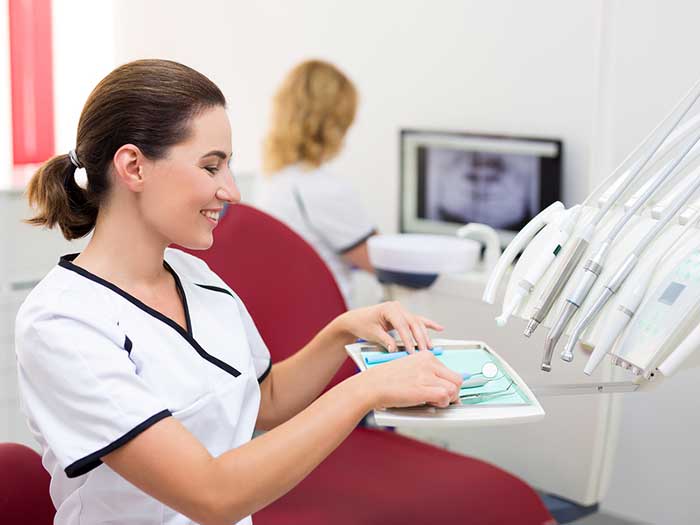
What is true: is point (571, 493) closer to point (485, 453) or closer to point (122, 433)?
point (485, 453)

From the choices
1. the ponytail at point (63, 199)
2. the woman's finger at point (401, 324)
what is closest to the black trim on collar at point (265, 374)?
the woman's finger at point (401, 324)

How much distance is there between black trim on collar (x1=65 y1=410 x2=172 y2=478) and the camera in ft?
3.42

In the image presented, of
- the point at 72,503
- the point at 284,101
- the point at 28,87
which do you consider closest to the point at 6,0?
the point at 28,87

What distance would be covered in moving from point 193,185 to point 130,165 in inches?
3.0

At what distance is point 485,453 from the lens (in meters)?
2.27

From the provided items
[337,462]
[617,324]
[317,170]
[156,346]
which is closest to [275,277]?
[337,462]

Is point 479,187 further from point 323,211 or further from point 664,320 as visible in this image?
point 664,320

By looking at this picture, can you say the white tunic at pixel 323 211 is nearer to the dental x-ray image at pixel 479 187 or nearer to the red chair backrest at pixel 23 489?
the dental x-ray image at pixel 479 187

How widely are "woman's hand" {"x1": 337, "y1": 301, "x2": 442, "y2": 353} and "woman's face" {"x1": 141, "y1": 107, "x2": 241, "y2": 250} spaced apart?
260 mm

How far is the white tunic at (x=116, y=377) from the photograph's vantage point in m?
1.06

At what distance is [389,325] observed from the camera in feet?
4.38

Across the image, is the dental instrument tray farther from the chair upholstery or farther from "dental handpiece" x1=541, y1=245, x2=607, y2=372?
the chair upholstery

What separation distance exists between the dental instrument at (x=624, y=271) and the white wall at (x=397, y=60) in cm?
142

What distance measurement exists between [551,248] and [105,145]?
547 millimetres
